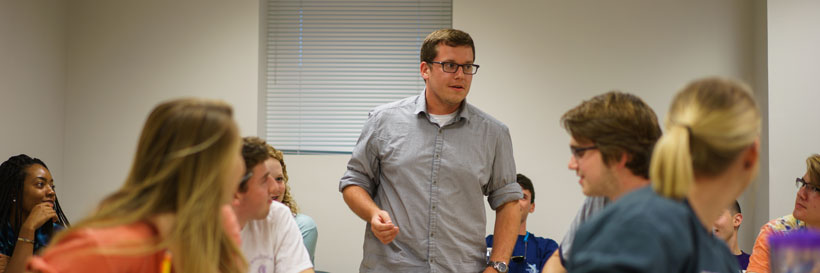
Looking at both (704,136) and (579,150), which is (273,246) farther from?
(704,136)

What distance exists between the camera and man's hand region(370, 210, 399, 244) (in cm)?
228

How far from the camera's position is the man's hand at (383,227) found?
7.49 ft

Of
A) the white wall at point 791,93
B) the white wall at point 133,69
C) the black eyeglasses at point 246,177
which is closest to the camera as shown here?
the black eyeglasses at point 246,177

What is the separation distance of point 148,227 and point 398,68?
324cm

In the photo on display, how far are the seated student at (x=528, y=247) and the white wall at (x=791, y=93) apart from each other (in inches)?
49.3

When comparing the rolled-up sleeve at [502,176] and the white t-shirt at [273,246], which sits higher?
the rolled-up sleeve at [502,176]

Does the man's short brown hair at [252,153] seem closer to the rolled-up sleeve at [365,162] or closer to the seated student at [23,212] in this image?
the rolled-up sleeve at [365,162]

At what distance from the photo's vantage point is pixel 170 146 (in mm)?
1334

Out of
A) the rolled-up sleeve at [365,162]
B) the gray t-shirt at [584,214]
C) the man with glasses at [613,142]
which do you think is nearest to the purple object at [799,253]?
the man with glasses at [613,142]

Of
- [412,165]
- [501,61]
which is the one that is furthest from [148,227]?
[501,61]

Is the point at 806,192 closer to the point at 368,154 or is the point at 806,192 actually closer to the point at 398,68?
the point at 368,154

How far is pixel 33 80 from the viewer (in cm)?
423

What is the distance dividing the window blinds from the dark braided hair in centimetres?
144

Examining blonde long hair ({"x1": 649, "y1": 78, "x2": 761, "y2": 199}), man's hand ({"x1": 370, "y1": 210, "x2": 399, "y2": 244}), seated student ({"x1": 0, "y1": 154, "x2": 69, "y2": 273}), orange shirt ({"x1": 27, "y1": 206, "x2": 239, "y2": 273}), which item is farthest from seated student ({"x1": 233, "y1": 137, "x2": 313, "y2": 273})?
seated student ({"x1": 0, "y1": 154, "x2": 69, "y2": 273})
